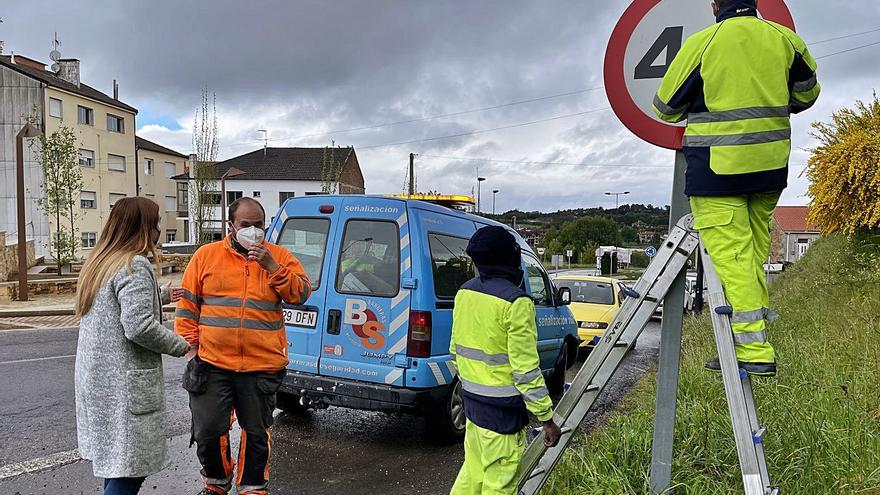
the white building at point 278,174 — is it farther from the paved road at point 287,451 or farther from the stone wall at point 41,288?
the paved road at point 287,451

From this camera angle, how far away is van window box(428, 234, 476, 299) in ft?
16.5

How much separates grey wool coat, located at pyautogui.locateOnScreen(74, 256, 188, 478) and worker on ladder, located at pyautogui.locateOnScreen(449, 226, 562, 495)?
162 cm

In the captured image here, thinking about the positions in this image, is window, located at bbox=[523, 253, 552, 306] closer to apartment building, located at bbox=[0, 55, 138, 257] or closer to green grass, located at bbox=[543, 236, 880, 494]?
green grass, located at bbox=[543, 236, 880, 494]

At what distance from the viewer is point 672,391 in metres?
2.60

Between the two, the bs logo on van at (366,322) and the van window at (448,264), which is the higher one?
the van window at (448,264)

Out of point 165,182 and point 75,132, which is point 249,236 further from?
point 165,182

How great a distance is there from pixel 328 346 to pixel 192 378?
154 cm

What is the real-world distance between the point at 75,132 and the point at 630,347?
4257 cm

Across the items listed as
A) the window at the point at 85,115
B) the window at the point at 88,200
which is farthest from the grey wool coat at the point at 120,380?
the window at the point at 85,115

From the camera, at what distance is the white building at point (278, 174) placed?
4953cm

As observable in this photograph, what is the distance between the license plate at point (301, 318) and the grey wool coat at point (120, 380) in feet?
6.44

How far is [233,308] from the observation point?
3553 mm

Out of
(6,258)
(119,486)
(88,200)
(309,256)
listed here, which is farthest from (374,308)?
(88,200)

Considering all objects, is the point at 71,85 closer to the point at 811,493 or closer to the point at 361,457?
the point at 361,457
